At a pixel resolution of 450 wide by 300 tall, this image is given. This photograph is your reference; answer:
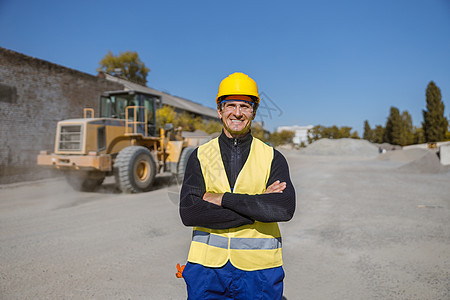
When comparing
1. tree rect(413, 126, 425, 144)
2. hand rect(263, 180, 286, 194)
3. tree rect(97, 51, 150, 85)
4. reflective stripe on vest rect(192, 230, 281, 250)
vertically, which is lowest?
reflective stripe on vest rect(192, 230, 281, 250)

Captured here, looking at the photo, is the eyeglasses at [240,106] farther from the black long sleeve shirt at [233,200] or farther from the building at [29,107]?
the building at [29,107]

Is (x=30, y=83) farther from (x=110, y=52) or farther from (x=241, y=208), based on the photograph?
(x=110, y=52)

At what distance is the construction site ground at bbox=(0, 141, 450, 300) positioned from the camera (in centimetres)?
324

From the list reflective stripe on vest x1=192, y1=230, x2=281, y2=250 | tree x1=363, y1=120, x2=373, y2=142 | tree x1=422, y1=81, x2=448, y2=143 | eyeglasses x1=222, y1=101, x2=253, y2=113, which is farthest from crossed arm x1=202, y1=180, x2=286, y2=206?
tree x1=363, y1=120, x2=373, y2=142

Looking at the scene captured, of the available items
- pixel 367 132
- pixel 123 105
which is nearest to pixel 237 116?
pixel 123 105

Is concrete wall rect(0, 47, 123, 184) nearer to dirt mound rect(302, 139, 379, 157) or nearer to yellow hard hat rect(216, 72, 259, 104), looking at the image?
yellow hard hat rect(216, 72, 259, 104)

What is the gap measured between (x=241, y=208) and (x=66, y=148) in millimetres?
8678

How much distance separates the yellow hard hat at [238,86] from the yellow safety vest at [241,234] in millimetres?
300

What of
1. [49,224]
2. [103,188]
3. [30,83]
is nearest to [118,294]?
[49,224]

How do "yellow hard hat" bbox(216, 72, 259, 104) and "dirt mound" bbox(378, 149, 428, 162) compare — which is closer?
"yellow hard hat" bbox(216, 72, 259, 104)

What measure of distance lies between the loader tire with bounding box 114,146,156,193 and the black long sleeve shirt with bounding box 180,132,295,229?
7.10 m

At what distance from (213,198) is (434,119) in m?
48.5

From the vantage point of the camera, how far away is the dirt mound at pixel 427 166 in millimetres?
14727

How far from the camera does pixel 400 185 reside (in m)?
10.5
